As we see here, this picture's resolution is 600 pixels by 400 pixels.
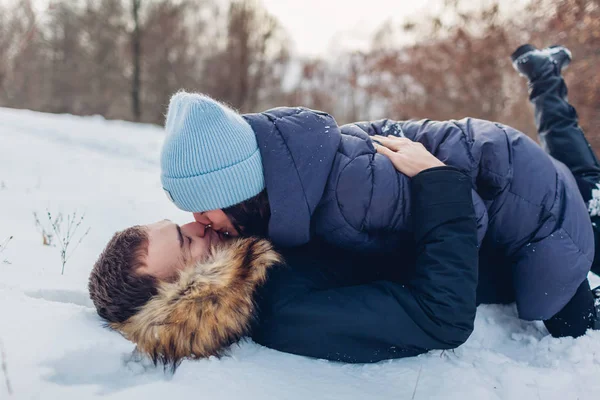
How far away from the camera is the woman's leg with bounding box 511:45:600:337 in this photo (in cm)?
221

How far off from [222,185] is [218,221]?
20cm

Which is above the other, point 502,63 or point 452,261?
point 502,63

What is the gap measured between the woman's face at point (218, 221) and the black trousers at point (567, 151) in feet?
5.46

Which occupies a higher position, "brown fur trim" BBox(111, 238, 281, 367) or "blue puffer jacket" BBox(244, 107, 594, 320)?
"blue puffer jacket" BBox(244, 107, 594, 320)

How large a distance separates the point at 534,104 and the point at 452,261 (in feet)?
6.68

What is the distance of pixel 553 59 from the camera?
10.3 feet

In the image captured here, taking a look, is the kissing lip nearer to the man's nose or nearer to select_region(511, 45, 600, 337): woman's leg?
the man's nose

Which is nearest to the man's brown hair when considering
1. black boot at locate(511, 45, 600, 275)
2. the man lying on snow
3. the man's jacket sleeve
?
the man lying on snow

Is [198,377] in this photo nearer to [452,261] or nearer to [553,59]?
[452,261]

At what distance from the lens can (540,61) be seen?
3.13 metres

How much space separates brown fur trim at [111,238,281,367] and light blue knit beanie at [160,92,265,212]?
249 millimetres

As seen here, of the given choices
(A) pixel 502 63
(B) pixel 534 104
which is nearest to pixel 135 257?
(B) pixel 534 104

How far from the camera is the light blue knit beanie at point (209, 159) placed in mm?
1824

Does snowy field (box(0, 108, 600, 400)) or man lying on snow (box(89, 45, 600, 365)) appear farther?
man lying on snow (box(89, 45, 600, 365))
